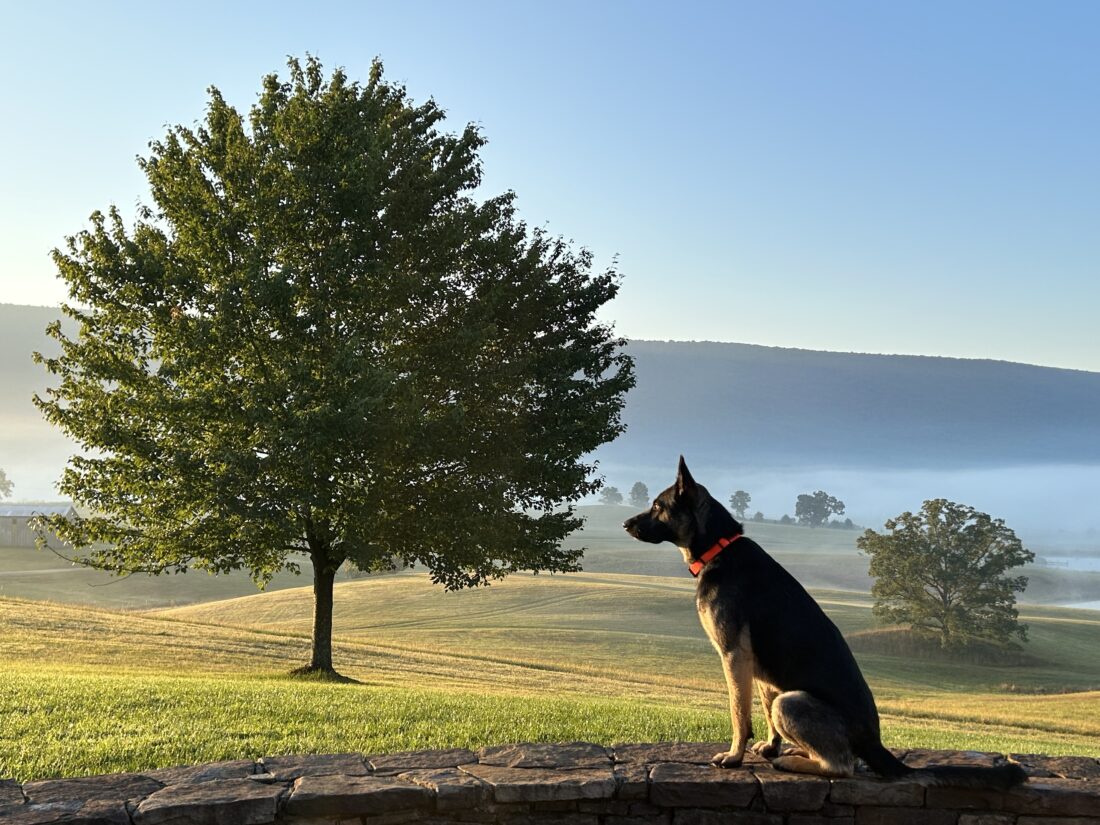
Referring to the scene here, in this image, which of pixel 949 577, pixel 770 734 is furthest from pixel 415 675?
pixel 949 577

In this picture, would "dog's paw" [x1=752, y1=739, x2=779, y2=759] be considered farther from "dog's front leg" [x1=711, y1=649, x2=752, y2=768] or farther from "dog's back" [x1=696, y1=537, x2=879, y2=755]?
"dog's back" [x1=696, y1=537, x2=879, y2=755]

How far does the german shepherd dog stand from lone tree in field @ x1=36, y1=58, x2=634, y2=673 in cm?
1402

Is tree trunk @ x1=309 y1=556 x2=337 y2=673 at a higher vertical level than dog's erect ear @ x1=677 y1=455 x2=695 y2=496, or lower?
lower

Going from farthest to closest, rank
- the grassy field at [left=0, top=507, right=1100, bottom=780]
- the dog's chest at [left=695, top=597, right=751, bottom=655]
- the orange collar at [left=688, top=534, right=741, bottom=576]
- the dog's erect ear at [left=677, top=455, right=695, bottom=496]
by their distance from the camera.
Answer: the grassy field at [left=0, top=507, right=1100, bottom=780] → the orange collar at [left=688, top=534, right=741, bottom=576] → the dog's erect ear at [left=677, top=455, right=695, bottom=496] → the dog's chest at [left=695, top=597, right=751, bottom=655]

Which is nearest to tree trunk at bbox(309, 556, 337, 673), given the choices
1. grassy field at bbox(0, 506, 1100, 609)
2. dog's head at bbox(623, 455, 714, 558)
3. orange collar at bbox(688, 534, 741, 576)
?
grassy field at bbox(0, 506, 1100, 609)

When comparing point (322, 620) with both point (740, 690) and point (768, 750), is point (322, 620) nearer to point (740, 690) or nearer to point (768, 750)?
point (768, 750)

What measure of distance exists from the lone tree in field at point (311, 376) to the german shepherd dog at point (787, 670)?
1402 cm

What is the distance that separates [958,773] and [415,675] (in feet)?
77.4

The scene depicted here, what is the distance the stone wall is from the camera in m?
5.88

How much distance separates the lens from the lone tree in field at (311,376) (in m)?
21.2

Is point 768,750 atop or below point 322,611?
atop

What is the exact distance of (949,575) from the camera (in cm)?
7219

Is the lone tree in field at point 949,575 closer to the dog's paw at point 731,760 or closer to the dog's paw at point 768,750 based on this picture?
the dog's paw at point 768,750

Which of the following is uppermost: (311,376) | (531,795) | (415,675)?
(311,376)
